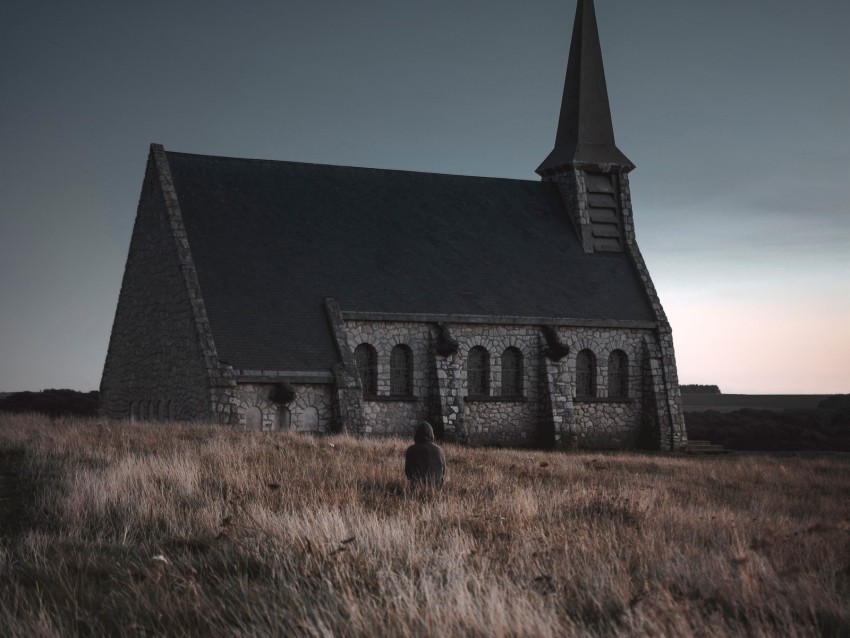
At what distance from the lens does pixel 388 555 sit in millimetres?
8234

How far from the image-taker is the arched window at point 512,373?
33.6 metres

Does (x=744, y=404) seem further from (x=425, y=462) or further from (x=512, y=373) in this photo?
(x=425, y=462)

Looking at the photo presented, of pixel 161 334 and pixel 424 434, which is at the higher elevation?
pixel 161 334

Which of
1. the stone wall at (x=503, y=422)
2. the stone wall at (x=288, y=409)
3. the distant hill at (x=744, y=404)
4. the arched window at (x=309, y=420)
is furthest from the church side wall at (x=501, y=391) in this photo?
the distant hill at (x=744, y=404)

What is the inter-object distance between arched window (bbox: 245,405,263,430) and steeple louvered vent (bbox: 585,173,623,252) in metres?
15.7

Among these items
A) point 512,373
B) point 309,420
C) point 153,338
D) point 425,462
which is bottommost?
point 425,462

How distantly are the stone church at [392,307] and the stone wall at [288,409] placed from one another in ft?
0.16

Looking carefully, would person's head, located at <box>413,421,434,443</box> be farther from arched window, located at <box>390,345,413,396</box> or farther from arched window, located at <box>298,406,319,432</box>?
arched window, located at <box>390,345,413,396</box>

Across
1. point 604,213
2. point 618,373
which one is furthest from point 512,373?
point 604,213

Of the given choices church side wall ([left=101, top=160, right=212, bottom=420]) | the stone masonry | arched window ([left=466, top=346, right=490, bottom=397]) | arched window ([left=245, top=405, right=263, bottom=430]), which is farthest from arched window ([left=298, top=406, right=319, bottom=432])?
arched window ([left=466, top=346, right=490, bottom=397])

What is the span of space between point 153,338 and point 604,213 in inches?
711

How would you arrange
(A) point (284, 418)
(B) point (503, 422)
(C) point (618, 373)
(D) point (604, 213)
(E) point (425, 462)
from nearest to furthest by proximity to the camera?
(E) point (425, 462) → (A) point (284, 418) → (B) point (503, 422) → (C) point (618, 373) → (D) point (604, 213)

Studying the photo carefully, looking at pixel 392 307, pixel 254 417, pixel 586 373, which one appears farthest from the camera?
pixel 586 373

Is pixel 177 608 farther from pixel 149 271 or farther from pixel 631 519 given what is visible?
pixel 149 271
